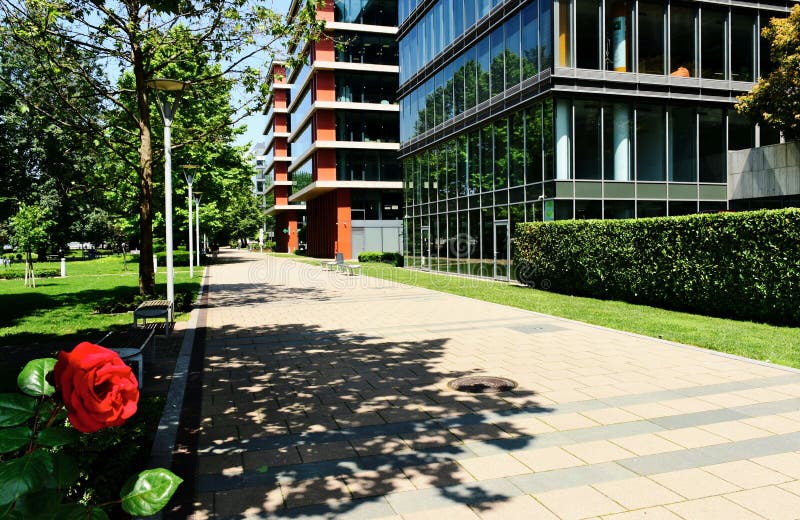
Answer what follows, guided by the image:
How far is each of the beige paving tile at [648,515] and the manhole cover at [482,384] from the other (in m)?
3.01

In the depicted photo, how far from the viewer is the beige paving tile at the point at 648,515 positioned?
363cm

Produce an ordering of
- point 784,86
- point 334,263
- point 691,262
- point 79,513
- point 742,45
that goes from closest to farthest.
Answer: point 79,513 → point 691,262 → point 784,86 → point 742,45 → point 334,263

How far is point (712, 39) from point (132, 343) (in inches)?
829

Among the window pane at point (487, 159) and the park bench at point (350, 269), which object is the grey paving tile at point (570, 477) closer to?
the window pane at point (487, 159)

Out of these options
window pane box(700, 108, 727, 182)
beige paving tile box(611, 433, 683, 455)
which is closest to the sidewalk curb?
beige paving tile box(611, 433, 683, 455)

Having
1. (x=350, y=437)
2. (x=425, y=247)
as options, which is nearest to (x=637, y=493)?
(x=350, y=437)

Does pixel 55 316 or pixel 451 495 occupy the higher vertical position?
pixel 55 316

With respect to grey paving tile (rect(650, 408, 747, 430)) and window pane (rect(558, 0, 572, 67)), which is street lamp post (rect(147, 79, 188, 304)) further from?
window pane (rect(558, 0, 572, 67))

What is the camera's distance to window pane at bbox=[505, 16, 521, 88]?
2128 centimetres

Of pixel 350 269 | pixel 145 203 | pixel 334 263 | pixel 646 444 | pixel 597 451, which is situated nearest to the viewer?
pixel 597 451

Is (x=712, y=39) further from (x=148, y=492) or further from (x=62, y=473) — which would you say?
(x=62, y=473)

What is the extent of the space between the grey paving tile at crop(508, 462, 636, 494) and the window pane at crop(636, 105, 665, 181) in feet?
57.1

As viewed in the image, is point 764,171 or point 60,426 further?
point 764,171

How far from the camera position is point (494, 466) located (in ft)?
14.8
